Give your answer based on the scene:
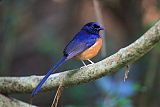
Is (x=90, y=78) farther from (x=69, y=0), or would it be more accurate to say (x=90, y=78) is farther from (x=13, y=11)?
(x=69, y=0)

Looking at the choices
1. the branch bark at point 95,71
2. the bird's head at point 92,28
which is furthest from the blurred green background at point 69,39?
the branch bark at point 95,71

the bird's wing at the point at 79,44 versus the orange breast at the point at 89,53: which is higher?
the bird's wing at the point at 79,44

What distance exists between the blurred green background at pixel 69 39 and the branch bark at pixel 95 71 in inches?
63.1

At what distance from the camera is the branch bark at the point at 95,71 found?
9.69ft

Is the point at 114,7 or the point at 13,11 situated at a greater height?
the point at 13,11

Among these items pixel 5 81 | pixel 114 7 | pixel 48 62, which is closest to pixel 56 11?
pixel 48 62

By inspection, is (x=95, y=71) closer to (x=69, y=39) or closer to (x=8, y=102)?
(x=8, y=102)

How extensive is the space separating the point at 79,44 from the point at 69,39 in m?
4.34

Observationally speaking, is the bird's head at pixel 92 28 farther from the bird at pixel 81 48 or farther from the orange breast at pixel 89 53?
the orange breast at pixel 89 53

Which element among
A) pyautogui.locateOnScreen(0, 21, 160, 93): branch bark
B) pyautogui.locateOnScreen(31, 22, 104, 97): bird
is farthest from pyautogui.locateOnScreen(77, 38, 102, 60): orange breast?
pyautogui.locateOnScreen(0, 21, 160, 93): branch bark

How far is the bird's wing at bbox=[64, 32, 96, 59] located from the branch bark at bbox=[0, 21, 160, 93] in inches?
7.9

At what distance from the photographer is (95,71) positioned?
3297mm

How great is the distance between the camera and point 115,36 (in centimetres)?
844

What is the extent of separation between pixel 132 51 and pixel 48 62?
5.37 meters
